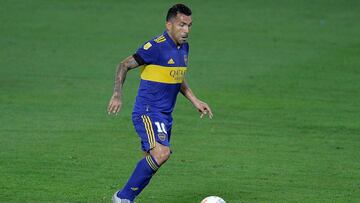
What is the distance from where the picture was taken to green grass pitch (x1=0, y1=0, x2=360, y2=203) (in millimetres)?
12219

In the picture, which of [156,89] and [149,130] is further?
[156,89]

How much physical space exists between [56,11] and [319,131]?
13369 millimetres

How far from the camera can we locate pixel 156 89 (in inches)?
418

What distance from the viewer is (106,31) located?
25.0 m

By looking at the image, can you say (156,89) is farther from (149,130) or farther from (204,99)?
(204,99)

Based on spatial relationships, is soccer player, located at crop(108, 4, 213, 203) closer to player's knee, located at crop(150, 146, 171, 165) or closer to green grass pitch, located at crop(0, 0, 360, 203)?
player's knee, located at crop(150, 146, 171, 165)

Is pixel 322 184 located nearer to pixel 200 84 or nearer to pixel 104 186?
pixel 104 186

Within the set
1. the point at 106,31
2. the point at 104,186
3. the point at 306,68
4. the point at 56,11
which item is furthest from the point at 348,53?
the point at 104,186

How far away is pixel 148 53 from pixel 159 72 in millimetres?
260

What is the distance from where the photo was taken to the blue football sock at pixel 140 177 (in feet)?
34.1

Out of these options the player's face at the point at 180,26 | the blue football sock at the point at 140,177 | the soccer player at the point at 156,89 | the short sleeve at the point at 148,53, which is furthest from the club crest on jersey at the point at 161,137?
the player's face at the point at 180,26

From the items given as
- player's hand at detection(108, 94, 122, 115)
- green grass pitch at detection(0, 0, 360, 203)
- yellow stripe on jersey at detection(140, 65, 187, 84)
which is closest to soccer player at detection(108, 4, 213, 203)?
yellow stripe on jersey at detection(140, 65, 187, 84)

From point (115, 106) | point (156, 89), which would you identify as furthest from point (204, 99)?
point (115, 106)

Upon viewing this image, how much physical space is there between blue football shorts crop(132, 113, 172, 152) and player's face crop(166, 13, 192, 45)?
34.9 inches
